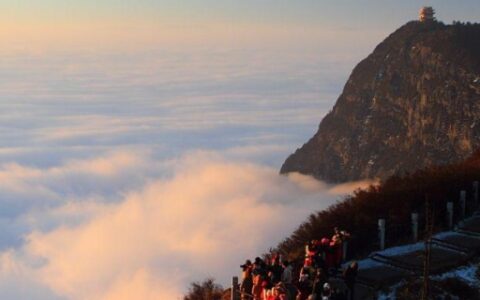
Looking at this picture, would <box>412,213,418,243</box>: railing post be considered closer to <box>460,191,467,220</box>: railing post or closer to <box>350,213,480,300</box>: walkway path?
<box>350,213,480,300</box>: walkway path

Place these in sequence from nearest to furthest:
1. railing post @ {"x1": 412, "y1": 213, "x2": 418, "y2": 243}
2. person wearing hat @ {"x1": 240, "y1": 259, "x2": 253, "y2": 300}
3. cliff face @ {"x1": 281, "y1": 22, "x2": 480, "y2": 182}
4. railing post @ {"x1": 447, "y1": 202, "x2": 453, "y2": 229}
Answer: person wearing hat @ {"x1": 240, "y1": 259, "x2": 253, "y2": 300} → railing post @ {"x1": 412, "y1": 213, "x2": 418, "y2": 243} → railing post @ {"x1": 447, "y1": 202, "x2": 453, "y2": 229} → cliff face @ {"x1": 281, "y1": 22, "x2": 480, "y2": 182}

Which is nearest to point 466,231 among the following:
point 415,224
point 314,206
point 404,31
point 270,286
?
point 415,224

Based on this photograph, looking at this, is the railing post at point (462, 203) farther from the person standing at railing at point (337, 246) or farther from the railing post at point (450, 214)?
the person standing at railing at point (337, 246)

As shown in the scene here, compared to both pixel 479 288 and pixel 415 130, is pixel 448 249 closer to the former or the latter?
pixel 479 288

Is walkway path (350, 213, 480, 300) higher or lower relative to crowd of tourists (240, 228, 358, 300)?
lower

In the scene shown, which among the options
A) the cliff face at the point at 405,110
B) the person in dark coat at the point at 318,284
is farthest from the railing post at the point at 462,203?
the cliff face at the point at 405,110

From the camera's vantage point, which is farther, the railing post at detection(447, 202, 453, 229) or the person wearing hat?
the railing post at detection(447, 202, 453, 229)

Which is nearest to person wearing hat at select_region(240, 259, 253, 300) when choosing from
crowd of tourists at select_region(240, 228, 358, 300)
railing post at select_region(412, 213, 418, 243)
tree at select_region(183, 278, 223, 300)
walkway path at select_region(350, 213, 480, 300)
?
crowd of tourists at select_region(240, 228, 358, 300)
